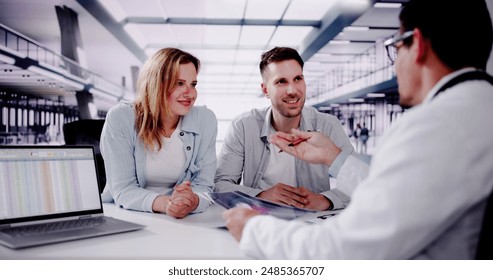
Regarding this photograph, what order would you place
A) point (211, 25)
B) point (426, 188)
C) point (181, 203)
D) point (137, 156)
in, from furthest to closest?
point (211, 25) → point (137, 156) → point (181, 203) → point (426, 188)

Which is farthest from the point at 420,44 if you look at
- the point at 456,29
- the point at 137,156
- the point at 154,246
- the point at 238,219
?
the point at 137,156

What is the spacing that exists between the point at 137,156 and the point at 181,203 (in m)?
0.41

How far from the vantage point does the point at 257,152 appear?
2.09 meters

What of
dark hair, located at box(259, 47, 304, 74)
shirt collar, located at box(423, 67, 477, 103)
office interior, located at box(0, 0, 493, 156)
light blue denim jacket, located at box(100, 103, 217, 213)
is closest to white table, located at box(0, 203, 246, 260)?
light blue denim jacket, located at box(100, 103, 217, 213)

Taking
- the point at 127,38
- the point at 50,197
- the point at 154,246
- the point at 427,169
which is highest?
the point at 127,38

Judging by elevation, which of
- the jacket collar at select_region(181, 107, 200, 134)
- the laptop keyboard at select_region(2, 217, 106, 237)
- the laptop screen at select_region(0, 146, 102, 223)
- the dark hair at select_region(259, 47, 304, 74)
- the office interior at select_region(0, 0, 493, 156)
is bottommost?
the laptop keyboard at select_region(2, 217, 106, 237)

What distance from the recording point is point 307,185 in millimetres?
2045

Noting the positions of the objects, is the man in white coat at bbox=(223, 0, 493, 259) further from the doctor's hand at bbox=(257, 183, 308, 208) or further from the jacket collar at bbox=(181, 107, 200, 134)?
the jacket collar at bbox=(181, 107, 200, 134)

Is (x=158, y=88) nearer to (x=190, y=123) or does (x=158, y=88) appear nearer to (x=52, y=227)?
(x=190, y=123)

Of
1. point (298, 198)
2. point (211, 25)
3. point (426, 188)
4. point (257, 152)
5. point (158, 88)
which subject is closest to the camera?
point (426, 188)

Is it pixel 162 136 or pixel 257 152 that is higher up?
pixel 162 136

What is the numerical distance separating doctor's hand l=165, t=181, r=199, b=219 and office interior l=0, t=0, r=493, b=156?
Answer: 329cm

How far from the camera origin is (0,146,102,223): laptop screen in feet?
3.62

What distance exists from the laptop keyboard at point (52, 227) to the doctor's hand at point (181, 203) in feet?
0.71
